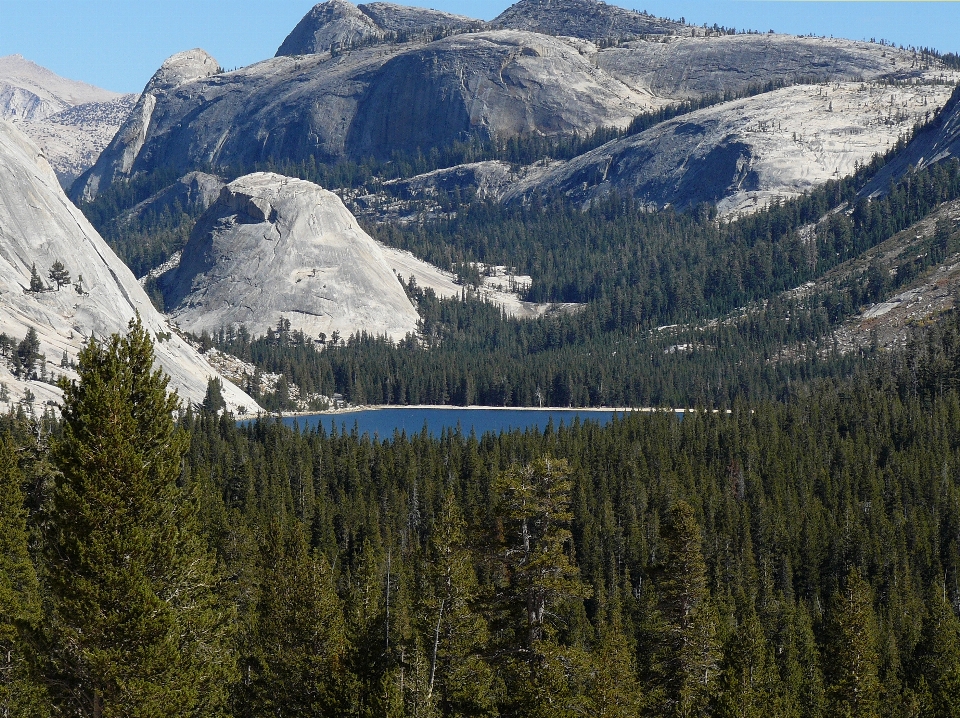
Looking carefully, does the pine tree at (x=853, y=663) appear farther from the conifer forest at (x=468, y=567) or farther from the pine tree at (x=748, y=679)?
the pine tree at (x=748, y=679)

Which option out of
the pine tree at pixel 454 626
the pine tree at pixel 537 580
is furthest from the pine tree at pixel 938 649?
the pine tree at pixel 537 580

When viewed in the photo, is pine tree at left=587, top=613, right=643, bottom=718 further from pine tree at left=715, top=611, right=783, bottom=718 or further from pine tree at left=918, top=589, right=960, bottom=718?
pine tree at left=918, top=589, right=960, bottom=718

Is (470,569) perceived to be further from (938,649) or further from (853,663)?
(938,649)

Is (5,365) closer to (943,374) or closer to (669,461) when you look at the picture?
(669,461)

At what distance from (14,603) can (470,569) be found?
19.9 metres

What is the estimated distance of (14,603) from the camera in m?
50.9

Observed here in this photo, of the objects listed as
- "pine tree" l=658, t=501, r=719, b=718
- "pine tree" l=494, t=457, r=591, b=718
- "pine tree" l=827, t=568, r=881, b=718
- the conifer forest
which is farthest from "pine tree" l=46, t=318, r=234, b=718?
"pine tree" l=827, t=568, r=881, b=718

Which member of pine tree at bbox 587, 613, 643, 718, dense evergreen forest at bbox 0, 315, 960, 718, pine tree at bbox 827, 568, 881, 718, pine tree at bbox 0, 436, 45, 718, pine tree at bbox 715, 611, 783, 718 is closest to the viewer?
dense evergreen forest at bbox 0, 315, 960, 718

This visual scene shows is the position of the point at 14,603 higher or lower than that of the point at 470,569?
lower

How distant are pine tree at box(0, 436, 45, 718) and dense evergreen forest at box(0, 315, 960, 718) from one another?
22 cm

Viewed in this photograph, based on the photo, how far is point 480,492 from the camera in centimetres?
13212

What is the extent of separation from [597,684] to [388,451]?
331 feet

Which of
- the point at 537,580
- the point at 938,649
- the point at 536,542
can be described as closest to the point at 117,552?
the point at 537,580

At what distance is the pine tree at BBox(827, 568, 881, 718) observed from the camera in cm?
6844
